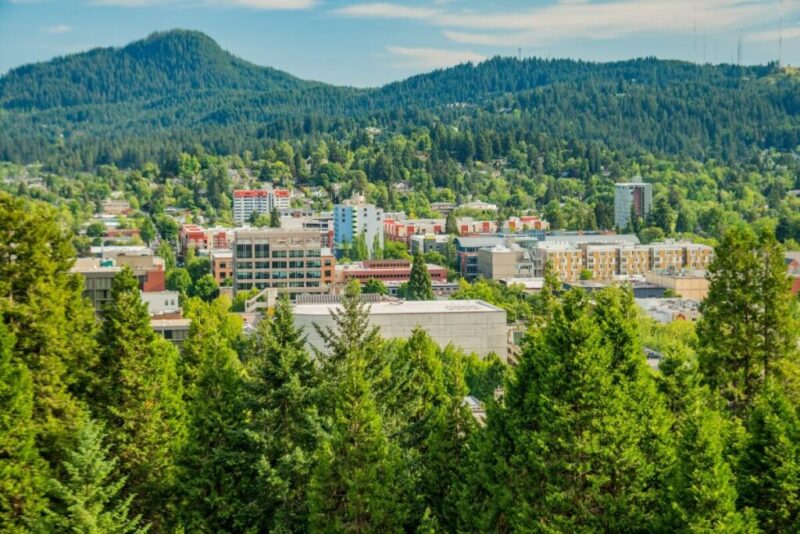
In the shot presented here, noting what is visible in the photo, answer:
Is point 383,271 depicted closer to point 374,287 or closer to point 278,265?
point 374,287

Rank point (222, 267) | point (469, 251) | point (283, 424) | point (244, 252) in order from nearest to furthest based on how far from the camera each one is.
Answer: point (283, 424) → point (244, 252) → point (222, 267) → point (469, 251)

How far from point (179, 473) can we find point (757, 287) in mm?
10866

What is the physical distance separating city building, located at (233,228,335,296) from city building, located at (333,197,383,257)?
31.9 metres

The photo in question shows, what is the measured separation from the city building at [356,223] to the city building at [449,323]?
186 ft

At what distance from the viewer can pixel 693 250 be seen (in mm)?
89062

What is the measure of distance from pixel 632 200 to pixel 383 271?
5280 cm

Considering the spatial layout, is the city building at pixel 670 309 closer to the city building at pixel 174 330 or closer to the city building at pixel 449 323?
the city building at pixel 449 323

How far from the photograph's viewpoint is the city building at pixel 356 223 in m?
102

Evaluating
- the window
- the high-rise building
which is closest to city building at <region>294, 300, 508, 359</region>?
the window

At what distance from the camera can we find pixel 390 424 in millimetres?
19922

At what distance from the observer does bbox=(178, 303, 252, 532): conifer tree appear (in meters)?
18.7

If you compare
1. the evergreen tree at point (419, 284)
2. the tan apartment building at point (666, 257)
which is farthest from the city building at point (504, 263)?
the evergreen tree at point (419, 284)

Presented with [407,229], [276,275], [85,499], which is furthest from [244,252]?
[85,499]

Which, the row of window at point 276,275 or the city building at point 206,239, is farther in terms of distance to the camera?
the city building at point 206,239
